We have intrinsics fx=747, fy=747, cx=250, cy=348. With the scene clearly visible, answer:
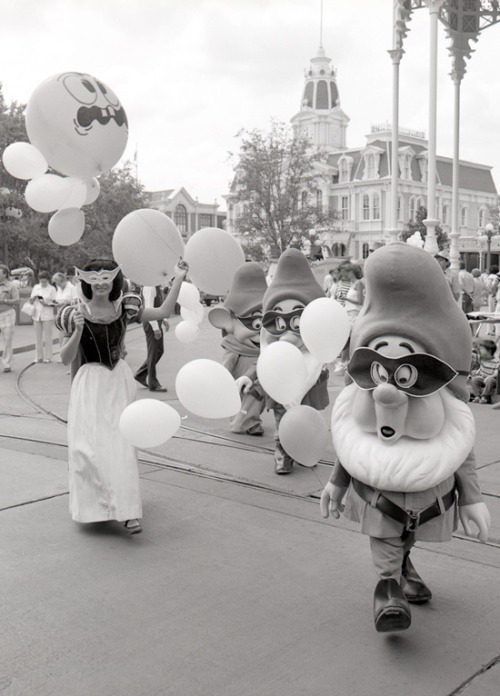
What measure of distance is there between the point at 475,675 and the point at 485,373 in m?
6.58

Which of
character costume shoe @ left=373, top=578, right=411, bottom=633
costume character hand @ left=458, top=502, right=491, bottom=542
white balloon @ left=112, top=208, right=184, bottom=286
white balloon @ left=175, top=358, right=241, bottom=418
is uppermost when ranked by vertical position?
white balloon @ left=112, top=208, right=184, bottom=286

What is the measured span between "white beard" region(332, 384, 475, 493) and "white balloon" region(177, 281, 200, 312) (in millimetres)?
2243

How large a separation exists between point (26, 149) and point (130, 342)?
470 inches

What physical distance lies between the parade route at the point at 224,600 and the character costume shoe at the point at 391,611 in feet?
0.42

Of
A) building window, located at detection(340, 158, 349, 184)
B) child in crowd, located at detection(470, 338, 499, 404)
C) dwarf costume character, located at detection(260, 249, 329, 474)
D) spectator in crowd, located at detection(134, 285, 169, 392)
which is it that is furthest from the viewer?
building window, located at detection(340, 158, 349, 184)

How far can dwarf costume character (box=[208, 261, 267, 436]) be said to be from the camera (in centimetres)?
705

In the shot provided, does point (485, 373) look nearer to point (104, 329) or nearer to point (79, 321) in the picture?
A: point (104, 329)

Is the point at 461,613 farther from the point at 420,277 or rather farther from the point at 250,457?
the point at 250,457

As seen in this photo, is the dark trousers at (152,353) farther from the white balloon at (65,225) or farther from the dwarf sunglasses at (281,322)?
the white balloon at (65,225)

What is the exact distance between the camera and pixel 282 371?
3588 millimetres

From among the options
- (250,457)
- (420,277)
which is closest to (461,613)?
(420,277)

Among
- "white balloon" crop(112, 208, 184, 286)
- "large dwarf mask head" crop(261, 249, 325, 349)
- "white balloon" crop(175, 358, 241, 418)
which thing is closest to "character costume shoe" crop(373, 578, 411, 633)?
"white balloon" crop(175, 358, 241, 418)

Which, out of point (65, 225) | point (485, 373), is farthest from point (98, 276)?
point (485, 373)

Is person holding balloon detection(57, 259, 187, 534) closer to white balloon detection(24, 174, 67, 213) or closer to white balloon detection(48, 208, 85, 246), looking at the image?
white balloon detection(48, 208, 85, 246)
